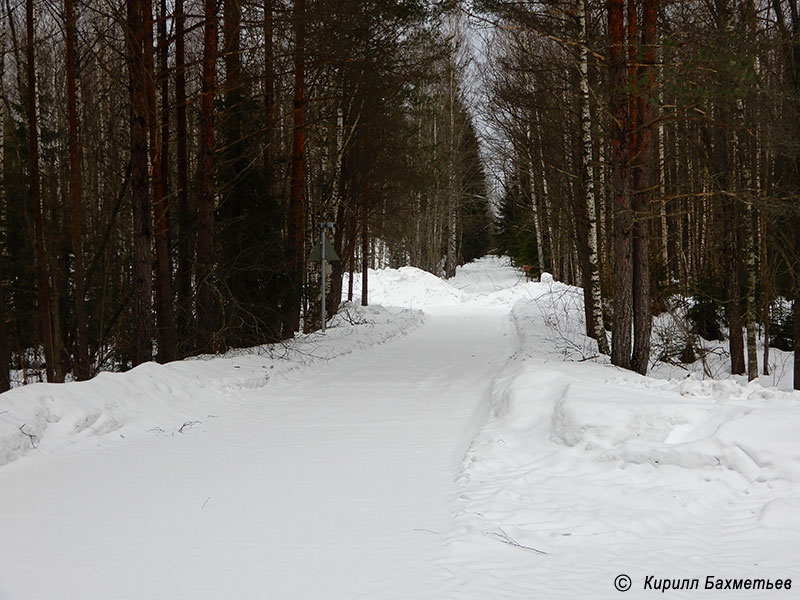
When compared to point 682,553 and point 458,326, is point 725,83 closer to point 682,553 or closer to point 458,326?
point 682,553

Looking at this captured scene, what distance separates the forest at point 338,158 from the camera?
1117 centimetres

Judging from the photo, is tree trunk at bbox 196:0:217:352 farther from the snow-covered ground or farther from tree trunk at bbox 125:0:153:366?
the snow-covered ground

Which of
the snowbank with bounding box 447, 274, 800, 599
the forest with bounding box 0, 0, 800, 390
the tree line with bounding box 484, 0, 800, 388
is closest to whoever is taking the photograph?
the snowbank with bounding box 447, 274, 800, 599

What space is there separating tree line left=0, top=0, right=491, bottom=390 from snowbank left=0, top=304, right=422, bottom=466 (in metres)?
2.23

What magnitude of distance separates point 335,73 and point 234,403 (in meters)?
12.6

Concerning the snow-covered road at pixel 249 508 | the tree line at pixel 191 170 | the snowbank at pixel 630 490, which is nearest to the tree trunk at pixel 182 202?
the tree line at pixel 191 170

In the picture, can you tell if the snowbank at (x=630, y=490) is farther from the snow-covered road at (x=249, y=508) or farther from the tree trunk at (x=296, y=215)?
the tree trunk at (x=296, y=215)

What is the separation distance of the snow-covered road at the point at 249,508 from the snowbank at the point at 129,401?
35 centimetres

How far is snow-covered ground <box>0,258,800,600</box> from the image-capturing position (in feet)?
12.7

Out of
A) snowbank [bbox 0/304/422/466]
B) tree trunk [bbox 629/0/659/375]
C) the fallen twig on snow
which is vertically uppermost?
tree trunk [bbox 629/0/659/375]

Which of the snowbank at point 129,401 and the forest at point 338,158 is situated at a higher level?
the forest at point 338,158

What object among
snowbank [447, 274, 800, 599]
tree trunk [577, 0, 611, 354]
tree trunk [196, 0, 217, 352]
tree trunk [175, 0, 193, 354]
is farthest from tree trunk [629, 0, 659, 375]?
tree trunk [175, 0, 193, 354]

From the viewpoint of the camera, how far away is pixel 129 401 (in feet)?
27.1

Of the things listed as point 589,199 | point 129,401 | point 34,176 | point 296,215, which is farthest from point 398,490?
Result: point 296,215
